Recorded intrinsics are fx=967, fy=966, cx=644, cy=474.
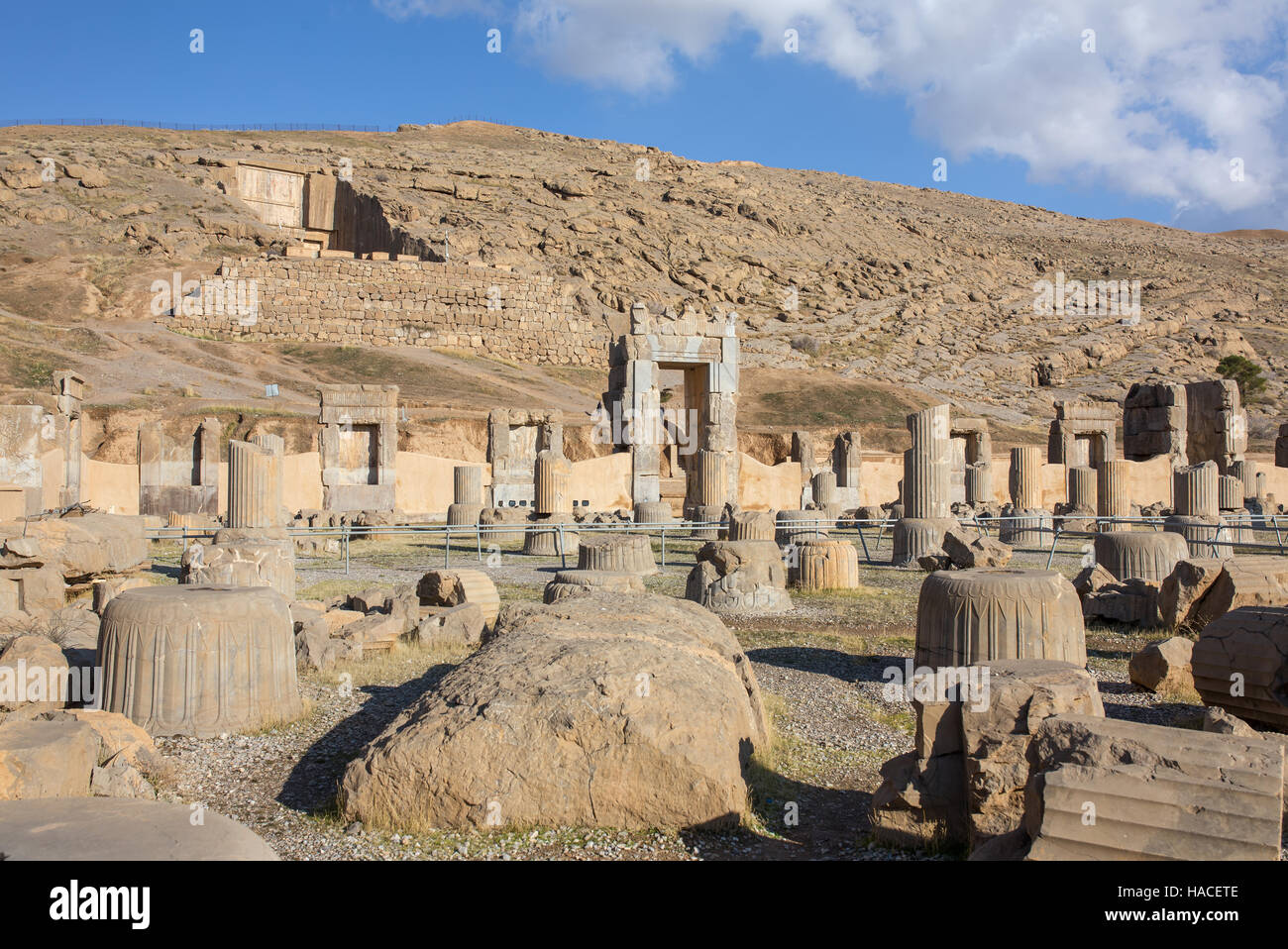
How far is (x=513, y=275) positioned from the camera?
48.7 m

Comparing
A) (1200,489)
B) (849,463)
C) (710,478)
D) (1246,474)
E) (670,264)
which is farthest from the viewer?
(670,264)

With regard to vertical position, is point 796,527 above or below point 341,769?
above

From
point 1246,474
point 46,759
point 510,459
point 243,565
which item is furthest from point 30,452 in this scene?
point 1246,474

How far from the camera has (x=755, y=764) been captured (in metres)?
5.29

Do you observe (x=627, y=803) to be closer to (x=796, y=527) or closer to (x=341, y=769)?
(x=341, y=769)

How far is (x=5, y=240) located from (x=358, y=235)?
2094 centimetres

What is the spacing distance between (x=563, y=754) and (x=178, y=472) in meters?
22.0

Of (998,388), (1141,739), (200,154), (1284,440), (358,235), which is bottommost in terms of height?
(1141,739)

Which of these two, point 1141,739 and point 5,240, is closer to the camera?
point 1141,739

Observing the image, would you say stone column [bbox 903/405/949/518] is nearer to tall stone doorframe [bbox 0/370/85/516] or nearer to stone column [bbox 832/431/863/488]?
stone column [bbox 832/431/863/488]

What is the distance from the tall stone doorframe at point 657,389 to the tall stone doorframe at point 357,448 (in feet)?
18.2

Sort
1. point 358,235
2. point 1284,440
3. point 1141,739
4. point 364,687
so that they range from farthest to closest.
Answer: point 358,235 < point 1284,440 < point 364,687 < point 1141,739

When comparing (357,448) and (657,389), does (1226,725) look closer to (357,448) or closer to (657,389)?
(657,389)
